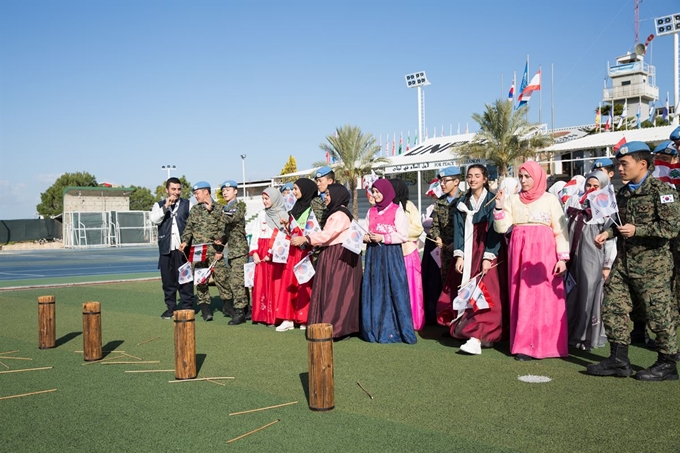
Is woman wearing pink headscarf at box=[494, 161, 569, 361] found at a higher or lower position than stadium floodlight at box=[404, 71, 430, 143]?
lower

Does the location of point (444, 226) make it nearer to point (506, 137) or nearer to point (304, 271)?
point (304, 271)

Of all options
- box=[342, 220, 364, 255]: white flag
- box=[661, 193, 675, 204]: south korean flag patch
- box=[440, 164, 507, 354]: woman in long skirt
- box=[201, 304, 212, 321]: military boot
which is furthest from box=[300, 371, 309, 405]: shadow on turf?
box=[201, 304, 212, 321]: military boot

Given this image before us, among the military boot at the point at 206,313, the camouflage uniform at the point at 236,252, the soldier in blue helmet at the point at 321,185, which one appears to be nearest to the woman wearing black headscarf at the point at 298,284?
the soldier in blue helmet at the point at 321,185

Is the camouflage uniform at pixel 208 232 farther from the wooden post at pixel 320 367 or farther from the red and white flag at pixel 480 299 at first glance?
the wooden post at pixel 320 367

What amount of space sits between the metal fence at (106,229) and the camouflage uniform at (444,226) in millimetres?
31497

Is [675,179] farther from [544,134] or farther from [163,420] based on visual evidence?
[544,134]

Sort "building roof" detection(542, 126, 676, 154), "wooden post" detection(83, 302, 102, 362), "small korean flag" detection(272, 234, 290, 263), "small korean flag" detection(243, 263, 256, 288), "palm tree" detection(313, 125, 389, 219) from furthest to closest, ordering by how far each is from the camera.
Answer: "palm tree" detection(313, 125, 389, 219)
"building roof" detection(542, 126, 676, 154)
"small korean flag" detection(243, 263, 256, 288)
"small korean flag" detection(272, 234, 290, 263)
"wooden post" detection(83, 302, 102, 362)

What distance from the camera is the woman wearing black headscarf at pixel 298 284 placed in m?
8.36

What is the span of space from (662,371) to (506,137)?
2707 centimetres

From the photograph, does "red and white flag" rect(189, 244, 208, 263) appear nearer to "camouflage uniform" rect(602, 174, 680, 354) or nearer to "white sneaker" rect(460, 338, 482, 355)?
"white sneaker" rect(460, 338, 482, 355)

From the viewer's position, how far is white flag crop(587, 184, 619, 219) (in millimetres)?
5270

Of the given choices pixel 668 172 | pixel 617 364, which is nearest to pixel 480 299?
pixel 617 364

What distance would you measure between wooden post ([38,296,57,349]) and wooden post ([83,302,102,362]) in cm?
90

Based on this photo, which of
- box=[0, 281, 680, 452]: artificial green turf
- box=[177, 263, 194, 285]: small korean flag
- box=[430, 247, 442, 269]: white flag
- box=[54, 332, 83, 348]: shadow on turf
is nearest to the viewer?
box=[0, 281, 680, 452]: artificial green turf
